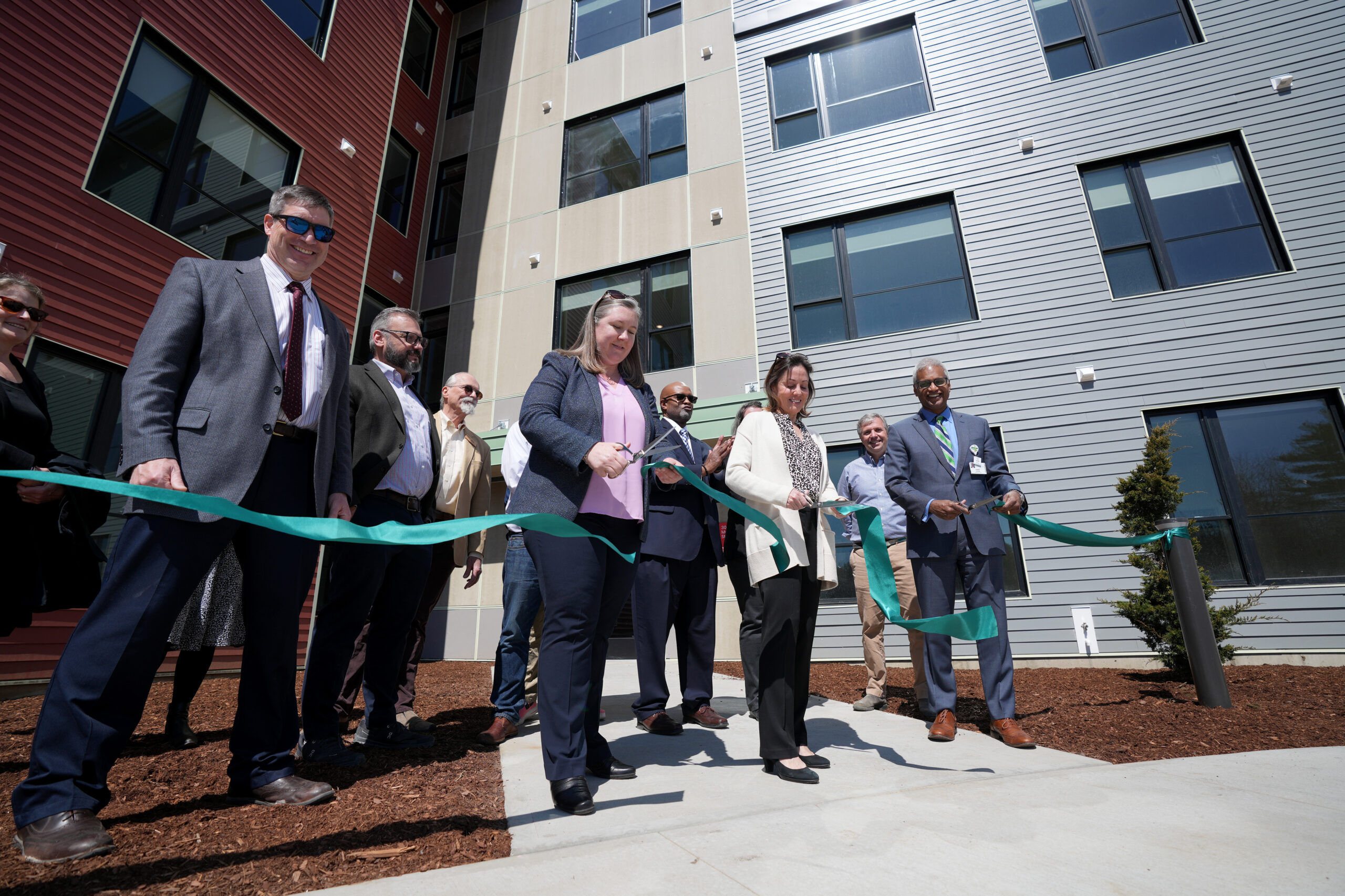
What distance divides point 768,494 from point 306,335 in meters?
2.01

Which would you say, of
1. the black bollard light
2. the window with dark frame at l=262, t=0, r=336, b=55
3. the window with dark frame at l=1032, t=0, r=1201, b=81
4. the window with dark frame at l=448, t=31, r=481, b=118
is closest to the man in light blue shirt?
the black bollard light

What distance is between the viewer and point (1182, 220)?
7.99 meters

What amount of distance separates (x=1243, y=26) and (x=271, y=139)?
42.3 feet

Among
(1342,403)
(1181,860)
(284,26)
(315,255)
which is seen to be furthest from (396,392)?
(1342,403)

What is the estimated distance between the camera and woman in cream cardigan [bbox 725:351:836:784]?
2.74 m

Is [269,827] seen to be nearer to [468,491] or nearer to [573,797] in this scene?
[573,797]

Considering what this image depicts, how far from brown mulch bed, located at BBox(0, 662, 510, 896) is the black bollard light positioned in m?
4.54

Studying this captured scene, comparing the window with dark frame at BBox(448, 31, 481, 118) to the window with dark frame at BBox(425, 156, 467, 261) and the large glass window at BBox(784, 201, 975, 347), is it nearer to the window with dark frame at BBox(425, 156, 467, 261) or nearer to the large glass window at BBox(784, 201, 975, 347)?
the window with dark frame at BBox(425, 156, 467, 261)

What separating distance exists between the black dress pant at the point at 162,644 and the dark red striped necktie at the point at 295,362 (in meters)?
0.12

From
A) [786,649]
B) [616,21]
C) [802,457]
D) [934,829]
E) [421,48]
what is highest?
[421,48]

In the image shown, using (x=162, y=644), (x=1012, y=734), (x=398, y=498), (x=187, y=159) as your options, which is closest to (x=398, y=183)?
(x=187, y=159)

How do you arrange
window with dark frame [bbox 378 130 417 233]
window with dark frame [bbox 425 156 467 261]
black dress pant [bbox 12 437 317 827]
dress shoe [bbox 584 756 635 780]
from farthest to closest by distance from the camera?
window with dark frame [bbox 425 156 467 261]
window with dark frame [bbox 378 130 417 233]
dress shoe [bbox 584 756 635 780]
black dress pant [bbox 12 437 317 827]

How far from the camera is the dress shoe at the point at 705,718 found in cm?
382

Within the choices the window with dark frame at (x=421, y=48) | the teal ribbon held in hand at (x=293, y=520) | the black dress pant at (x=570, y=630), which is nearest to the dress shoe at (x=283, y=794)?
the black dress pant at (x=570, y=630)
